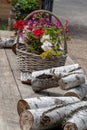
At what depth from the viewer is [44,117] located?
7.84 ft

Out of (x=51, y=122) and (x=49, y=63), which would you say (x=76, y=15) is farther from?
(x=51, y=122)

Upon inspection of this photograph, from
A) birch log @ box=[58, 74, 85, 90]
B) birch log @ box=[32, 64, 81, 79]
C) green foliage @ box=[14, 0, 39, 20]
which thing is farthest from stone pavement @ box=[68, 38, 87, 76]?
birch log @ box=[58, 74, 85, 90]

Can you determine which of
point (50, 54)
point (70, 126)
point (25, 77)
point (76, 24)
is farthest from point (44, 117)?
point (76, 24)

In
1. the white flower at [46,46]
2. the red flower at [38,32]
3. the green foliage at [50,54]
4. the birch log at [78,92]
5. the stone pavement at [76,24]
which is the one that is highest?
the red flower at [38,32]

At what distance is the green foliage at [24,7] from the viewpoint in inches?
307

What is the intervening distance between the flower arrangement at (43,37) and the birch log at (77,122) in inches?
41.1

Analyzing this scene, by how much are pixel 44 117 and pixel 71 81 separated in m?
0.73

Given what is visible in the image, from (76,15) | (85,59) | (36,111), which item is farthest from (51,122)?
(76,15)

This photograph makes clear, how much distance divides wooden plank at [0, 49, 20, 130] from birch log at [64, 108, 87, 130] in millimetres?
266

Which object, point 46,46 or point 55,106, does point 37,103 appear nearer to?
point 55,106

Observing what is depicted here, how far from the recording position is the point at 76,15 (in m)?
12.1

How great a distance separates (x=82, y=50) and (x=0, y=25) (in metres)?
2.07

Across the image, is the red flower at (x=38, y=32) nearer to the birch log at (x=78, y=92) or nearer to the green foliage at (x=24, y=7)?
the birch log at (x=78, y=92)

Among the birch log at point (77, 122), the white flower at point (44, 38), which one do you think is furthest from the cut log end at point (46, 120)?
the white flower at point (44, 38)
